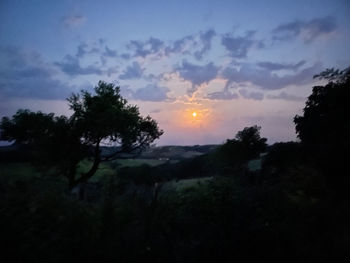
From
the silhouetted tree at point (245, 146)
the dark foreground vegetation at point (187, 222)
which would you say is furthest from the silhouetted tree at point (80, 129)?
the silhouetted tree at point (245, 146)

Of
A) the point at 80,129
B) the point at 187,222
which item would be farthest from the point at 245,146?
the point at 187,222

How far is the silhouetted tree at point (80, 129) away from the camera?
23.0 meters

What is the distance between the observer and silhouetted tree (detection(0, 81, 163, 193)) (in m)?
23.0

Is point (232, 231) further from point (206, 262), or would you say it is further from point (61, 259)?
point (61, 259)

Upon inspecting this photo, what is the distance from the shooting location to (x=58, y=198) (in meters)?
5.60

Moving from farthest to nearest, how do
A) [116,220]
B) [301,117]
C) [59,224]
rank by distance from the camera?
[301,117] → [116,220] → [59,224]

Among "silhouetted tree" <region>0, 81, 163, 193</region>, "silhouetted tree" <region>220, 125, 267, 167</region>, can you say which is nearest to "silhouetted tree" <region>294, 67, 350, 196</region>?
"silhouetted tree" <region>0, 81, 163, 193</region>

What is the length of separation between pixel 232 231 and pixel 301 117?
3131 centimetres

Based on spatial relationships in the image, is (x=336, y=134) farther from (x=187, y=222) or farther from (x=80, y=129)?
(x=80, y=129)

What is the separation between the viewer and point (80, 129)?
23297mm

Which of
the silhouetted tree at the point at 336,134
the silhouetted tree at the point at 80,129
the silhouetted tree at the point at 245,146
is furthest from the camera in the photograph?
the silhouetted tree at the point at 245,146

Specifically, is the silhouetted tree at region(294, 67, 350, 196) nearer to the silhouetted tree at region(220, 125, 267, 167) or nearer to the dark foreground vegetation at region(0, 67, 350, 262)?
the dark foreground vegetation at region(0, 67, 350, 262)

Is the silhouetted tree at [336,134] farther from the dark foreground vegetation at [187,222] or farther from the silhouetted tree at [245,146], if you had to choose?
the silhouetted tree at [245,146]

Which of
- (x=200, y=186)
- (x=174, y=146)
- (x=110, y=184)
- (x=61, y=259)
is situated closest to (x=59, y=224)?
(x=61, y=259)
